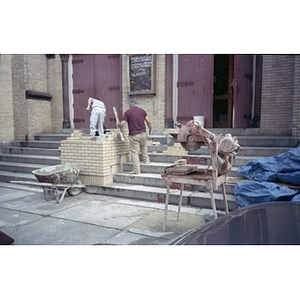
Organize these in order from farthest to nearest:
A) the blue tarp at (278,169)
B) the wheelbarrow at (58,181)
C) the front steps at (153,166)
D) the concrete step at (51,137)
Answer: the concrete step at (51,137)
the wheelbarrow at (58,181)
the front steps at (153,166)
the blue tarp at (278,169)

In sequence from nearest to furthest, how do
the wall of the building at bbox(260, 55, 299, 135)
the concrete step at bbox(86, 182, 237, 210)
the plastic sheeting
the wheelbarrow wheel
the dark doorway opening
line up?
the plastic sheeting
the concrete step at bbox(86, 182, 237, 210)
the wheelbarrow wheel
the wall of the building at bbox(260, 55, 299, 135)
the dark doorway opening

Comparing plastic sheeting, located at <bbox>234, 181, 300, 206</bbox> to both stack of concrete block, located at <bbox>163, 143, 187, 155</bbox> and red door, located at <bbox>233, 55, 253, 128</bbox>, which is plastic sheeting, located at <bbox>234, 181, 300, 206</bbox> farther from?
red door, located at <bbox>233, 55, 253, 128</bbox>

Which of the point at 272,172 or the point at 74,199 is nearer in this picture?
the point at 272,172

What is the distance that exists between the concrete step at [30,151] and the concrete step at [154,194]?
3.07 metres

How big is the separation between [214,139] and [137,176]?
2.93 m

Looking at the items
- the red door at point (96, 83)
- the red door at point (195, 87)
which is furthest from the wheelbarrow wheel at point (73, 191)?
the red door at point (96, 83)

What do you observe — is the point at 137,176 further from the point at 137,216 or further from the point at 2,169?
the point at 2,169

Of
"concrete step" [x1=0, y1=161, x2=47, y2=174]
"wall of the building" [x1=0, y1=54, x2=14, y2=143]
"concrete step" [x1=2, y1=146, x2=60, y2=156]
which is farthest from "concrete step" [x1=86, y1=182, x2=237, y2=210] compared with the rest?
"wall of the building" [x1=0, y1=54, x2=14, y2=143]

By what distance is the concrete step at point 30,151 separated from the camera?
8.88 m

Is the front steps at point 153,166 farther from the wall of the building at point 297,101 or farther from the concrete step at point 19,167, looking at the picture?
the wall of the building at point 297,101

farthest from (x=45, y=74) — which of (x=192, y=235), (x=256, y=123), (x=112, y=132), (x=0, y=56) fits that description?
(x=192, y=235)

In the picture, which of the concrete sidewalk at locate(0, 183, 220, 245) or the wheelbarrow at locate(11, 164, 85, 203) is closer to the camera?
the concrete sidewalk at locate(0, 183, 220, 245)

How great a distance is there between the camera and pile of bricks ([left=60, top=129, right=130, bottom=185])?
20.5 ft

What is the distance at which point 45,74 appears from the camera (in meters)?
11.1
